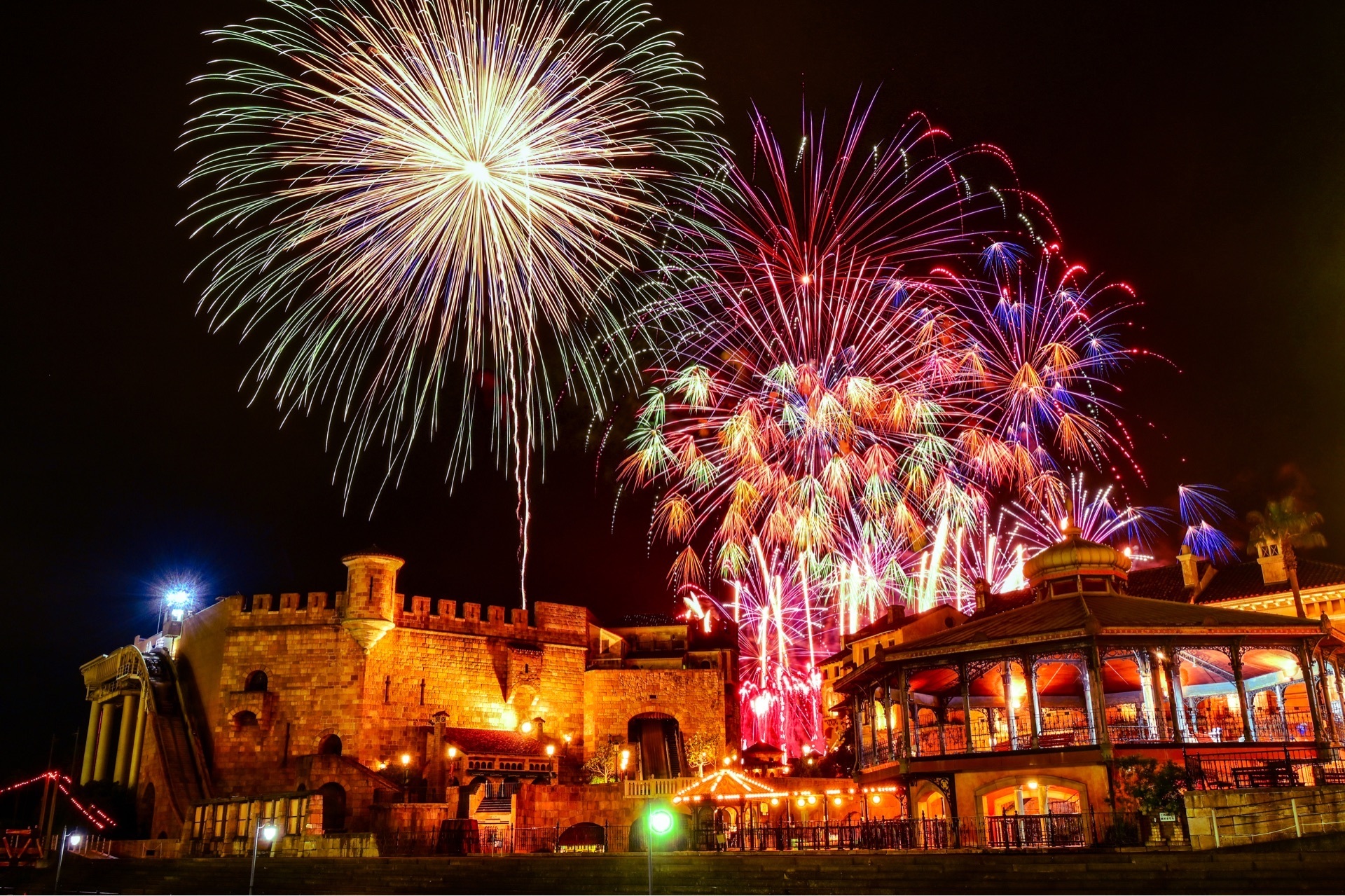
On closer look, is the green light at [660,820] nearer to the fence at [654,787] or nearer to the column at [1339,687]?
the fence at [654,787]

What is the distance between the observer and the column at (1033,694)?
22.2 metres

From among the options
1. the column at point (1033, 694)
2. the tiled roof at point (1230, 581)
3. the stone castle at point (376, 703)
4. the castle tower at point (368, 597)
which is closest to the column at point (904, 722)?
the column at point (1033, 694)

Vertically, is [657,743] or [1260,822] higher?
[657,743]

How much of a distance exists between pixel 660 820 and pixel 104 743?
35.5 metres

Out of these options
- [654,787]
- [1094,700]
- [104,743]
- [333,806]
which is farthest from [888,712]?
[104,743]

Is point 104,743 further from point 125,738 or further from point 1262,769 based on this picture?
point 1262,769

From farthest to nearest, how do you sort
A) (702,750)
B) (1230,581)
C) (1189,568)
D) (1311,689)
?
(1189,568), (702,750), (1230,581), (1311,689)

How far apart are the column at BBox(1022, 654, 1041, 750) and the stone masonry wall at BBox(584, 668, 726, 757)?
18.7 m

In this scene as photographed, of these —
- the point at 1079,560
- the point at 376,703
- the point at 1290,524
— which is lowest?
the point at 376,703

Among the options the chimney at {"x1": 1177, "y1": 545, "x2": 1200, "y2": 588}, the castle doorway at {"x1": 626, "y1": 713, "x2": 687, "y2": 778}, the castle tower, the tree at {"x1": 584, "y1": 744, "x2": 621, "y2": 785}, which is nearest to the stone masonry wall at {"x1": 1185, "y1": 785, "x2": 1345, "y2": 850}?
the chimney at {"x1": 1177, "y1": 545, "x2": 1200, "y2": 588}

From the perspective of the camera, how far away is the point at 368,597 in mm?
36906

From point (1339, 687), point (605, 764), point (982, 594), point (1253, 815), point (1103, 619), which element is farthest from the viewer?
point (982, 594)

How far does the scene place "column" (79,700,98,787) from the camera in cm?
4362

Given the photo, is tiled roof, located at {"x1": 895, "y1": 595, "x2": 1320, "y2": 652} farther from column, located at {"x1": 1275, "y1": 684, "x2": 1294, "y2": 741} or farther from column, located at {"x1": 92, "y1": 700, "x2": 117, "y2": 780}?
column, located at {"x1": 92, "y1": 700, "x2": 117, "y2": 780}
